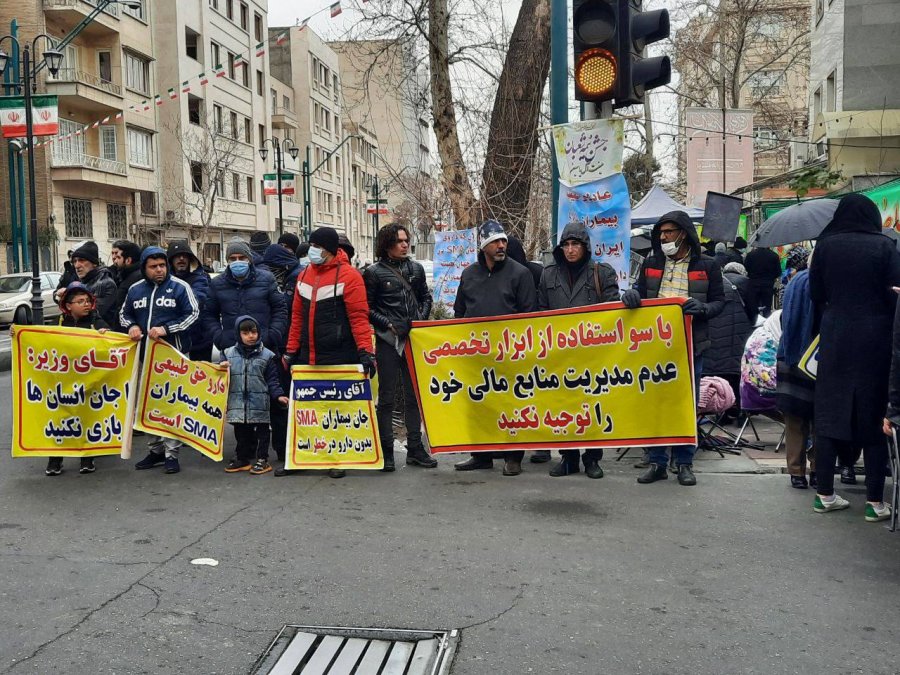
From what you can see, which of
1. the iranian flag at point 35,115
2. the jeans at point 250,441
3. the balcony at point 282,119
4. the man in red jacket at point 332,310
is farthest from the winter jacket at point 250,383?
the balcony at point 282,119

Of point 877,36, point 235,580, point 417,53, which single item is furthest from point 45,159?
point 235,580

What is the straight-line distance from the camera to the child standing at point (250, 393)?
7477mm

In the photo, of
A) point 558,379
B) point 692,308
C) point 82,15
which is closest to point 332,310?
point 558,379

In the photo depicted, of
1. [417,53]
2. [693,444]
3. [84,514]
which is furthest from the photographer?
[417,53]

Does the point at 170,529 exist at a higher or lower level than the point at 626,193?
lower

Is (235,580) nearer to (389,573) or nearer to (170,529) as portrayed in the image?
(389,573)

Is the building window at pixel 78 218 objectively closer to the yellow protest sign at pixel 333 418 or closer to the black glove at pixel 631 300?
A: the yellow protest sign at pixel 333 418

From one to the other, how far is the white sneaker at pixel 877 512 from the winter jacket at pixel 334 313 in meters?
3.81

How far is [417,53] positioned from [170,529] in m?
9.94

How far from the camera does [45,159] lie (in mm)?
34344

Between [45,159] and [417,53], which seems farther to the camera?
[45,159]

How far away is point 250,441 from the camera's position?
25.0 feet

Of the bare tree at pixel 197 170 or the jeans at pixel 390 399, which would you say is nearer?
the jeans at pixel 390 399

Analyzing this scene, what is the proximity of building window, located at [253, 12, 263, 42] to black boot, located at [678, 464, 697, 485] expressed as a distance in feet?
179
